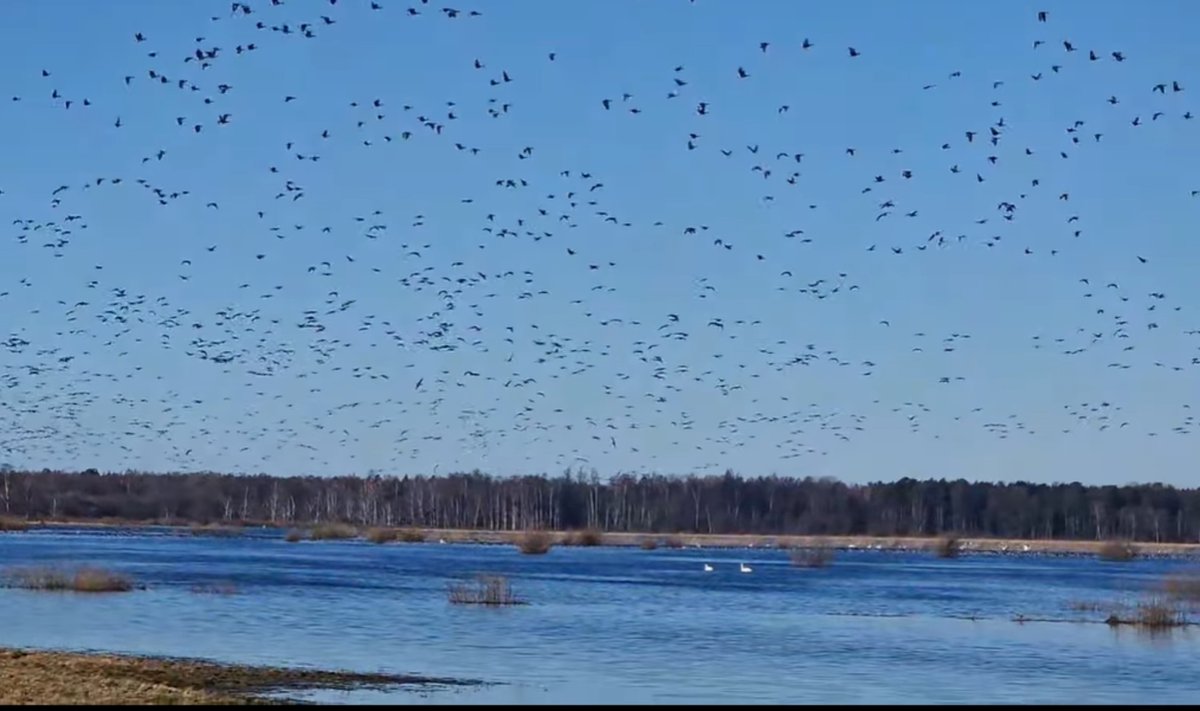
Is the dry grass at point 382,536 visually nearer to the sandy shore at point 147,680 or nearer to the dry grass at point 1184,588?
the dry grass at point 1184,588

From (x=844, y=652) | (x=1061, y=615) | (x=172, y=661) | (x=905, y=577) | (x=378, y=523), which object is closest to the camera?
(x=172, y=661)

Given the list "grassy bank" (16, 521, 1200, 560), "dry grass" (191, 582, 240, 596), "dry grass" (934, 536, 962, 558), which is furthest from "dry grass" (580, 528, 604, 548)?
"dry grass" (191, 582, 240, 596)

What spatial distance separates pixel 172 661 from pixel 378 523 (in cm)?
15081

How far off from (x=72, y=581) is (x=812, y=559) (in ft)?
161

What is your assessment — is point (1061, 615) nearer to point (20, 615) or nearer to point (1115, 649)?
point (1115, 649)

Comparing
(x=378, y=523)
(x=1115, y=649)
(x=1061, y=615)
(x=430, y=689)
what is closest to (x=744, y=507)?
(x=378, y=523)

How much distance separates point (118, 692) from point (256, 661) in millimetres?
8811

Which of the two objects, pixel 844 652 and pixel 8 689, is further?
pixel 844 652

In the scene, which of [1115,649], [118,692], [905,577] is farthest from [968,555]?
[118,692]

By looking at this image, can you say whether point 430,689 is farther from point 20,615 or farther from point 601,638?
point 20,615

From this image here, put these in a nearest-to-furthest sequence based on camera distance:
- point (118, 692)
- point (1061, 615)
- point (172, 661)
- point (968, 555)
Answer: point (118, 692)
point (172, 661)
point (1061, 615)
point (968, 555)

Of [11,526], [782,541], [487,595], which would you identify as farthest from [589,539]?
[487,595]

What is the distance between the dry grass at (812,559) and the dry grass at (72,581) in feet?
152

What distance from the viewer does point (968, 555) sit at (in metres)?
134
